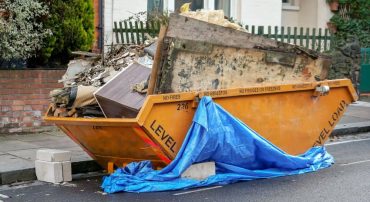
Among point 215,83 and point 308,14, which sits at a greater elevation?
point 308,14

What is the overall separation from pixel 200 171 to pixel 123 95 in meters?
1.26

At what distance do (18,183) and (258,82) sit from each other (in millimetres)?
3277

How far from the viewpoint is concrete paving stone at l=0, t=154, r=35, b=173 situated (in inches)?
298

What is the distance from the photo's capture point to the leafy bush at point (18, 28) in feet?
31.8

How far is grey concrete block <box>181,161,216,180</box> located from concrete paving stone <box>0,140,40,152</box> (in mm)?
3293

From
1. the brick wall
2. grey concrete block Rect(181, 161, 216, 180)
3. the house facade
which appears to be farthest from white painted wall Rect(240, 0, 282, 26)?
grey concrete block Rect(181, 161, 216, 180)

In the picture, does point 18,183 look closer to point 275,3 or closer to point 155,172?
point 155,172

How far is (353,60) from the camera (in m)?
15.9

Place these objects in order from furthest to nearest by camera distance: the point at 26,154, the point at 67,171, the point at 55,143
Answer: the point at 55,143, the point at 26,154, the point at 67,171

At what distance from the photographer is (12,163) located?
7.89 meters

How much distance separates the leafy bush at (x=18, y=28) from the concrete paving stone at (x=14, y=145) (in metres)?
1.43

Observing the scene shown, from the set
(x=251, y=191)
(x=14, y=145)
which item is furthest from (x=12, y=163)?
(x=251, y=191)

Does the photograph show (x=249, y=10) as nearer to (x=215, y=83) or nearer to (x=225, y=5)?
(x=225, y=5)

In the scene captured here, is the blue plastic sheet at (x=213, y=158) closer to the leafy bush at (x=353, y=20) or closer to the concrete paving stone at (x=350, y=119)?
the concrete paving stone at (x=350, y=119)
